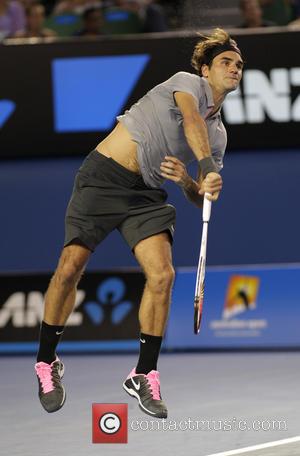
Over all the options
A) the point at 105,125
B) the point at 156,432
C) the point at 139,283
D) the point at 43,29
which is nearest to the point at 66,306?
the point at 156,432

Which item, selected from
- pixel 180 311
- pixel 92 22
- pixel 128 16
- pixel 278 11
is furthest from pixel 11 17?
pixel 180 311

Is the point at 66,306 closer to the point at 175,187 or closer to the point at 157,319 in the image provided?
the point at 157,319

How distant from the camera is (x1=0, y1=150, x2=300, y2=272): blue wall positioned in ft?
43.9

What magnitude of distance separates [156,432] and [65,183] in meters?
5.76

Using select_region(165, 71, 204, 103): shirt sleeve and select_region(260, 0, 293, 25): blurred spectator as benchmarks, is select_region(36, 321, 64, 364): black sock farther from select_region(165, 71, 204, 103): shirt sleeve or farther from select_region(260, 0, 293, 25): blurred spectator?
select_region(260, 0, 293, 25): blurred spectator

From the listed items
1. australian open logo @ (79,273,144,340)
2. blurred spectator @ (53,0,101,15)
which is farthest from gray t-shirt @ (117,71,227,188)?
blurred spectator @ (53,0,101,15)

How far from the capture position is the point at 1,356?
13.1 meters

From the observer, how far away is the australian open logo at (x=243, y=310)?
501 inches

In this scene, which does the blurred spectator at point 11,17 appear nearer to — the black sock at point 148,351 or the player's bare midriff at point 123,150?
the player's bare midriff at point 123,150

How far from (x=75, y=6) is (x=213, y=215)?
10.0 feet

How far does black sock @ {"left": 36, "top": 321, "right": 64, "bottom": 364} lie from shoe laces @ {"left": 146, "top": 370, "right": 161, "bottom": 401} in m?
0.66

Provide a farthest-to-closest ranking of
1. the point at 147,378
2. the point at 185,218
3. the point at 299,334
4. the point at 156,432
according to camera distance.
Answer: the point at 185,218, the point at 299,334, the point at 156,432, the point at 147,378

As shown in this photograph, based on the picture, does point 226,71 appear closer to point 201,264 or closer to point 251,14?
point 201,264

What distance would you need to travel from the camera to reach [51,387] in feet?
24.2
